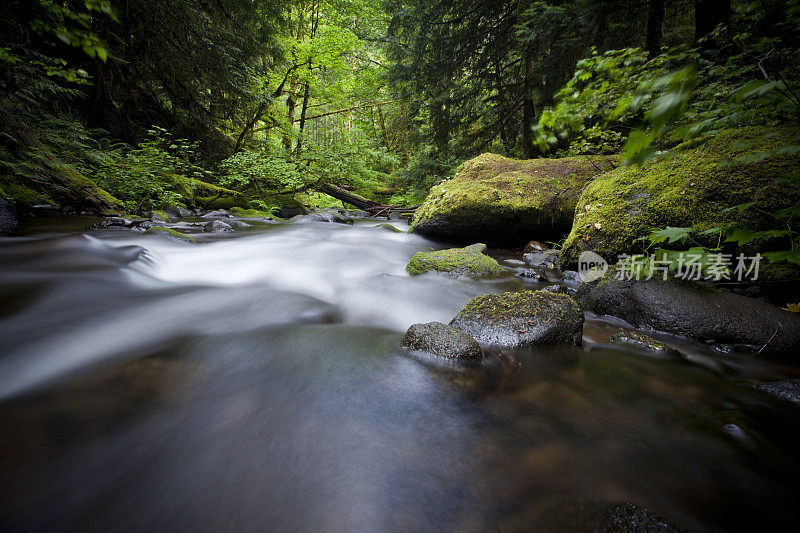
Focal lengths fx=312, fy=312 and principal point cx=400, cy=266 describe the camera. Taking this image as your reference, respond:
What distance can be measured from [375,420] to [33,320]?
2738 millimetres

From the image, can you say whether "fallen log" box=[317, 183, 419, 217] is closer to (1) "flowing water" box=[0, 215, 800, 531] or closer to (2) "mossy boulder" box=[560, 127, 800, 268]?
(2) "mossy boulder" box=[560, 127, 800, 268]

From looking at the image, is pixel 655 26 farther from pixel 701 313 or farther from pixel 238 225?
pixel 238 225

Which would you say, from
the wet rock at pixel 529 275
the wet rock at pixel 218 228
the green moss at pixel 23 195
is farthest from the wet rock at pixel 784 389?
the green moss at pixel 23 195

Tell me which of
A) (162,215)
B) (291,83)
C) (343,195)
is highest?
(291,83)

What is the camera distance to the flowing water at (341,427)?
114 cm

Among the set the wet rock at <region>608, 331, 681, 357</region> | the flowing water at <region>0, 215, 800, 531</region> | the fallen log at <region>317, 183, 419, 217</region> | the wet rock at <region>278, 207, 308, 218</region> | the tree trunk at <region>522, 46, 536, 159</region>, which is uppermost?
the tree trunk at <region>522, 46, 536, 159</region>

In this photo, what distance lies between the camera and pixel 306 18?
1556cm

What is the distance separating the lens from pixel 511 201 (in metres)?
5.97

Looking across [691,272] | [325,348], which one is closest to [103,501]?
[325,348]

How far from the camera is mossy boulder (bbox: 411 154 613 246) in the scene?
5773 mm

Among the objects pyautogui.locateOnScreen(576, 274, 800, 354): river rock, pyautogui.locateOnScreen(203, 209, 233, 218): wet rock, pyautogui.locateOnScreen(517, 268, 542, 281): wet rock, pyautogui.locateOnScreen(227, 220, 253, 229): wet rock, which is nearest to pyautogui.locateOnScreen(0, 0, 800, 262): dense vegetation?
pyautogui.locateOnScreen(203, 209, 233, 218): wet rock

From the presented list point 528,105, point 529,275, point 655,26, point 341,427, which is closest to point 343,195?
point 528,105

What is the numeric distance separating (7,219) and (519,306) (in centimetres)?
662

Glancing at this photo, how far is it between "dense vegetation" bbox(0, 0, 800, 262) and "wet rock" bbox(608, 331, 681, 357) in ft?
3.03
